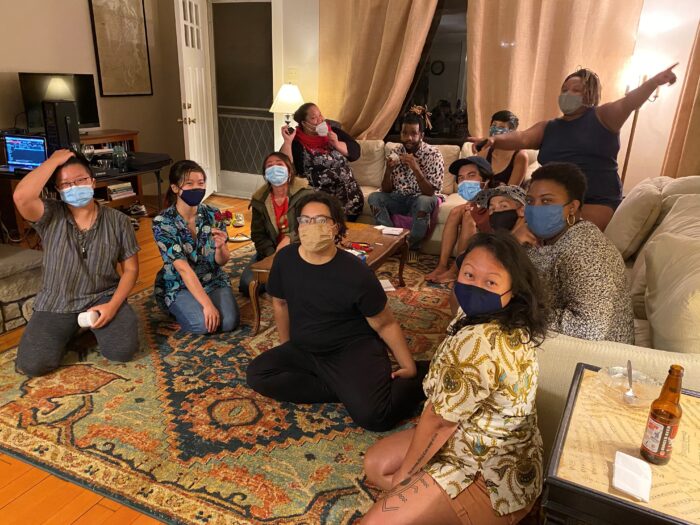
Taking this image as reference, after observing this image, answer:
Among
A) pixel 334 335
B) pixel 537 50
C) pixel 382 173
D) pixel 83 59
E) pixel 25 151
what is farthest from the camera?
pixel 83 59

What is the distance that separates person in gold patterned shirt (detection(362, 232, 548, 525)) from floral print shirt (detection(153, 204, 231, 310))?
1.84 m

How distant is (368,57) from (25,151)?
316 cm

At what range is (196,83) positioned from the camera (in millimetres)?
5336

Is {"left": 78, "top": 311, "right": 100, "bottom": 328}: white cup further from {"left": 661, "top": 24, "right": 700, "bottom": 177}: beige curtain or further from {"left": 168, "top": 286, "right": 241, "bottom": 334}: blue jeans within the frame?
{"left": 661, "top": 24, "right": 700, "bottom": 177}: beige curtain

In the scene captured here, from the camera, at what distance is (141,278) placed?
11.7 ft

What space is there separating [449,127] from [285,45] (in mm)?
1900

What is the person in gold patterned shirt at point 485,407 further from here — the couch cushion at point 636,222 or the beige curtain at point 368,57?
the beige curtain at point 368,57

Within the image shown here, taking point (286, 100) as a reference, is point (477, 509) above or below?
below

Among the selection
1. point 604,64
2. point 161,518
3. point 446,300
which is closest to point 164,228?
point 161,518

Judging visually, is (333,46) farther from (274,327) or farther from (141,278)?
(274,327)

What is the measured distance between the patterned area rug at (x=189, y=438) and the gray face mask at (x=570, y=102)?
6.58 feet

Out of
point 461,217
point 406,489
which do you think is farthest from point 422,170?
point 406,489

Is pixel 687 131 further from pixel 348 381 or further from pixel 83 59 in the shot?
pixel 83 59

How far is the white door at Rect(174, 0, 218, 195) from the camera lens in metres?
4.95
